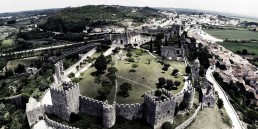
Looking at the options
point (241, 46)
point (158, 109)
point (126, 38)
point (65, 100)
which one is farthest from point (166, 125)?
point (241, 46)

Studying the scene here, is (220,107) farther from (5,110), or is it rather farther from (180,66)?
(5,110)

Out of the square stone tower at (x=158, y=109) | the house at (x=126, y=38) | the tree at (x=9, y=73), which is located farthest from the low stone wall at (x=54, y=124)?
the tree at (x=9, y=73)

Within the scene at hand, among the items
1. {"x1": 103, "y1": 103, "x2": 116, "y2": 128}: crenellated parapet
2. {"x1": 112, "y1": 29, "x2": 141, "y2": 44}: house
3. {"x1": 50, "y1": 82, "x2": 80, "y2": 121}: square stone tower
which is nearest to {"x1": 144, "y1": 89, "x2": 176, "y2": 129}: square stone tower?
{"x1": 103, "y1": 103, "x2": 116, "y2": 128}: crenellated parapet

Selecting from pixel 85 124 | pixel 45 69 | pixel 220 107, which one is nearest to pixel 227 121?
pixel 220 107

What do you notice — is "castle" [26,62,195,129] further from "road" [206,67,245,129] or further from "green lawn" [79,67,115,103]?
"road" [206,67,245,129]

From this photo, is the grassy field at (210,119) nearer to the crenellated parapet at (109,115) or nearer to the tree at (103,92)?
the crenellated parapet at (109,115)

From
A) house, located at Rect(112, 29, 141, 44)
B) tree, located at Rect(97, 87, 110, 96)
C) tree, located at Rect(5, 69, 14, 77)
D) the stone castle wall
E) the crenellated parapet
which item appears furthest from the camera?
house, located at Rect(112, 29, 141, 44)
